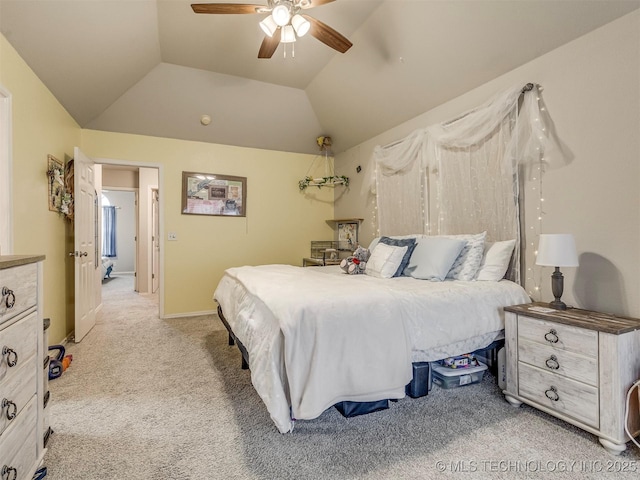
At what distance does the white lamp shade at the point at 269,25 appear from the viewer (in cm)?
217

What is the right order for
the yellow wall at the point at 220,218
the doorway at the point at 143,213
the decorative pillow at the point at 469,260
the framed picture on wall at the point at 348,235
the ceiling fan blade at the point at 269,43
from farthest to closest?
the doorway at the point at 143,213 → the framed picture on wall at the point at 348,235 → the yellow wall at the point at 220,218 → the decorative pillow at the point at 469,260 → the ceiling fan blade at the point at 269,43

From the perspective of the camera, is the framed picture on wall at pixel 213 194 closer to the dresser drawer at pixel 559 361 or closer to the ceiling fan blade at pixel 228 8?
the ceiling fan blade at pixel 228 8

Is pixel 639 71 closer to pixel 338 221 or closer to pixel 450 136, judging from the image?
pixel 450 136

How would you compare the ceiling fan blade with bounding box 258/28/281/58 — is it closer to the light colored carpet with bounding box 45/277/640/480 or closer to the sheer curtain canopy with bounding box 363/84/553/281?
the sheer curtain canopy with bounding box 363/84/553/281

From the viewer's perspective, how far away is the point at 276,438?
65.6 inches

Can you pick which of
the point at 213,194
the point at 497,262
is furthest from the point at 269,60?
the point at 497,262

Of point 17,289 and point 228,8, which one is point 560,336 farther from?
point 228,8

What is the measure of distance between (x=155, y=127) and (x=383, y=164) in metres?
3.02

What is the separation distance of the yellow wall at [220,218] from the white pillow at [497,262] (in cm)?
302

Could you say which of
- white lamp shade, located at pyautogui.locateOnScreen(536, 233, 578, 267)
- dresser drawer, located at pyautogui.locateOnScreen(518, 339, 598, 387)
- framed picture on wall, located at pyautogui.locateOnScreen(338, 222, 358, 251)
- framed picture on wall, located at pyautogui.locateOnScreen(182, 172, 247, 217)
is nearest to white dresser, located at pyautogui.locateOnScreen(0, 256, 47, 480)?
dresser drawer, located at pyautogui.locateOnScreen(518, 339, 598, 387)

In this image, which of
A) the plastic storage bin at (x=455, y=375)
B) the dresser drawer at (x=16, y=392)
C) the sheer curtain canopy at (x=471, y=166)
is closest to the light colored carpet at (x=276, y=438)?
the plastic storage bin at (x=455, y=375)

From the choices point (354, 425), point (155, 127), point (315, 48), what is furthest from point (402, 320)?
point (155, 127)

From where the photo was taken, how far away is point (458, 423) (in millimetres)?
1808

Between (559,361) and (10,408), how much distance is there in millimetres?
2583
